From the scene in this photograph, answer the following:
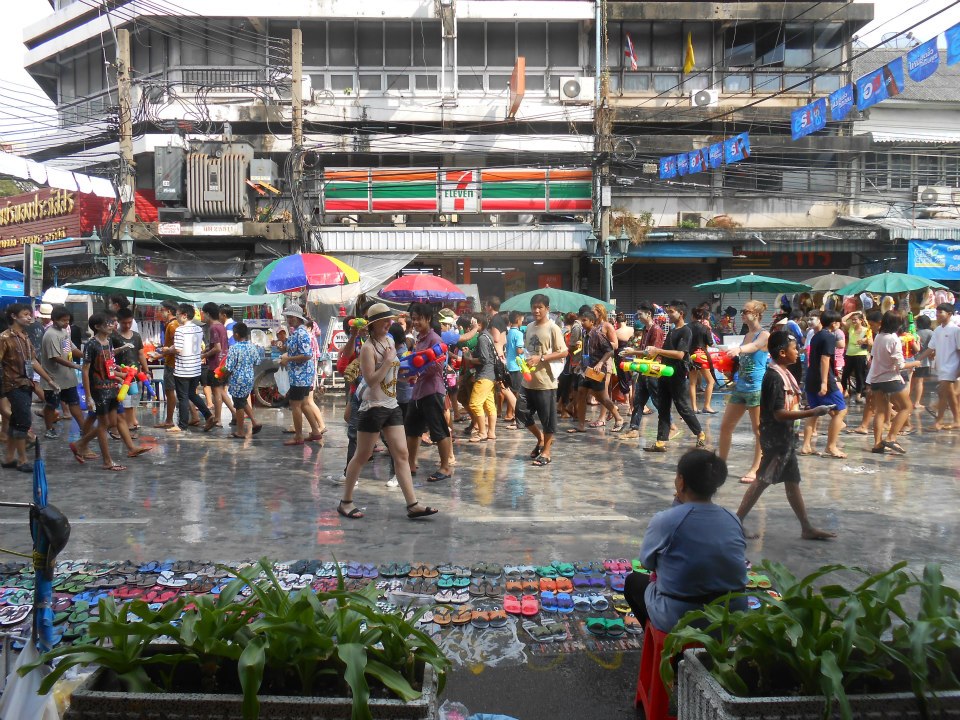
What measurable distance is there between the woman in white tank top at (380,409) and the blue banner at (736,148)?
41.4 feet

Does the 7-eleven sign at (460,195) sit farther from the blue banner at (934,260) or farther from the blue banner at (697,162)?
the blue banner at (934,260)

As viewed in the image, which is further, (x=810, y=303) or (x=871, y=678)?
(x=810, y=303)

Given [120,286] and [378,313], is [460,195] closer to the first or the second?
[120,286]

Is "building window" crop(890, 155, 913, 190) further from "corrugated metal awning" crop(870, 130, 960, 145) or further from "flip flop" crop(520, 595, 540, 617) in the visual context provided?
"flip flop" crop(520, 595, 540, 617)

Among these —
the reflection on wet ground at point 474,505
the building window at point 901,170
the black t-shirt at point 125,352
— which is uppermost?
the building window at point 901,170

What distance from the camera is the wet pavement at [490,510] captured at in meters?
5.99

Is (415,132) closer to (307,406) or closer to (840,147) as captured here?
(840,147)

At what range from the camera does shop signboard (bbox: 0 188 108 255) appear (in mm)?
24750

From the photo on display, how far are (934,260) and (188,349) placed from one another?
2151 cm

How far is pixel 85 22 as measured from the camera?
2656 cm

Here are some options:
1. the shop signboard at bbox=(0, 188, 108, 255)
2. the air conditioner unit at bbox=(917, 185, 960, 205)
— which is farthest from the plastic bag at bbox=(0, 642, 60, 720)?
the air conditioner unit at bbox=(917, 185, 960, 205)

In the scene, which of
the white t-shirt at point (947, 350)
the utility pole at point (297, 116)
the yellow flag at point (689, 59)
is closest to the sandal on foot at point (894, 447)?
the white t-shirt at point (947, 350)

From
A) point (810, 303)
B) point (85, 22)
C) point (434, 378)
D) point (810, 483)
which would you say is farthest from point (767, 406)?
point (85, 22)

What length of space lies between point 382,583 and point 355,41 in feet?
74.5
